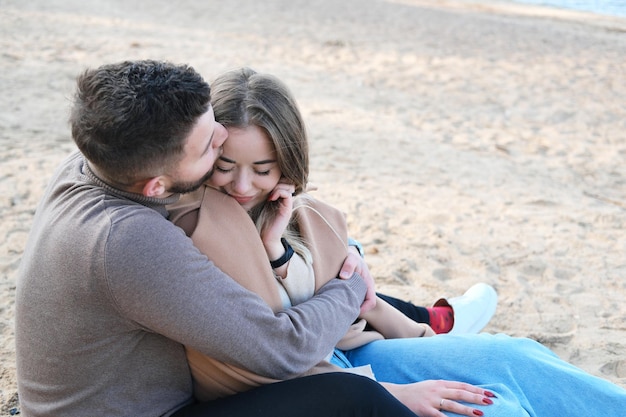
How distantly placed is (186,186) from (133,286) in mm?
378

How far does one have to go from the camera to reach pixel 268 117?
2.29 meters

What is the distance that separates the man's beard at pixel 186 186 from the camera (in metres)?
1.95

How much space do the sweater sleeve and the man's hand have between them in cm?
45

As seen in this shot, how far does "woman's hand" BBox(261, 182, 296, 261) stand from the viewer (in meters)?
2.26

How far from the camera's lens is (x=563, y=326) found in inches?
140

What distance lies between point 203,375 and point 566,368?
1.22 metres

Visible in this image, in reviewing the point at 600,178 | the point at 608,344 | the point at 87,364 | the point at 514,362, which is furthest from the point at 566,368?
the point at 600,178

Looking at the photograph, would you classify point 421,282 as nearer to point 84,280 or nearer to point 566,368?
point 566,368

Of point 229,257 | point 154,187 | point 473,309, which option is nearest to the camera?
point 154,187

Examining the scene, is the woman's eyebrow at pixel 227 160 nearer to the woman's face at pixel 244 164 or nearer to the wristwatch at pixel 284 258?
the woman's face at pixel 244 164

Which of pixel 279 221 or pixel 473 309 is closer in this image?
pixel 279 221

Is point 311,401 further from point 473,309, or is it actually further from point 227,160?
point 473,309

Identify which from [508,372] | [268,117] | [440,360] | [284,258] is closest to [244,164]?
[268,117]

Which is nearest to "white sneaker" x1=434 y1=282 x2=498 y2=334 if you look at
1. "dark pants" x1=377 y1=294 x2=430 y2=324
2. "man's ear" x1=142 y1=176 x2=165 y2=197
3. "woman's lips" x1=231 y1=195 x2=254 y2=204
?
"dark pants" x1=377 y1=294 x2=430 y2=324
